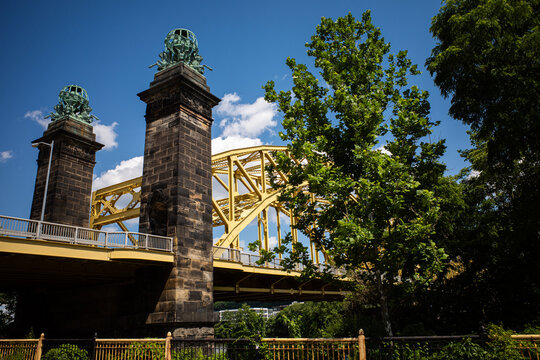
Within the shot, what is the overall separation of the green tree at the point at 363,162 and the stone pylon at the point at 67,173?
46.8 ft

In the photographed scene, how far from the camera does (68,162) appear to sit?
21594 mm

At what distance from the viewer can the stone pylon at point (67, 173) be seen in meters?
20.9

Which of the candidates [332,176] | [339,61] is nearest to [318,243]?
[332,176]

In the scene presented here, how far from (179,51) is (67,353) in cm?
1381

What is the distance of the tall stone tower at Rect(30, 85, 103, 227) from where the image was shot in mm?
20953

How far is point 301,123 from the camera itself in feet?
40.4

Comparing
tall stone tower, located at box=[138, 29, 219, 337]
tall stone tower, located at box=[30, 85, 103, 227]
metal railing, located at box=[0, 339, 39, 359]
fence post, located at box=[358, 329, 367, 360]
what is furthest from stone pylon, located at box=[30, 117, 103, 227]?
fence post, located at box=[358, 329, 367, 360]

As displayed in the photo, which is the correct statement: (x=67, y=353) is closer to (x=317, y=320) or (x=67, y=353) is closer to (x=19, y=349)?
(x=19, y=349)

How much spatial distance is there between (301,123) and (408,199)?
424cm

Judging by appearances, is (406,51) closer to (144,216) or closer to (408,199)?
(408,199)

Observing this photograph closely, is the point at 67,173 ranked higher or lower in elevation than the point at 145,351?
higher

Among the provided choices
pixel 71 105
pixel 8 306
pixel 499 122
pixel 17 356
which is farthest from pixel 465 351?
pixel 8 306

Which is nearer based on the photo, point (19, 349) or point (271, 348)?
point (271, 348)

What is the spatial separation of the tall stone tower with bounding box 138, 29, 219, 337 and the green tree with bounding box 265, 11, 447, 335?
5.05 meters
